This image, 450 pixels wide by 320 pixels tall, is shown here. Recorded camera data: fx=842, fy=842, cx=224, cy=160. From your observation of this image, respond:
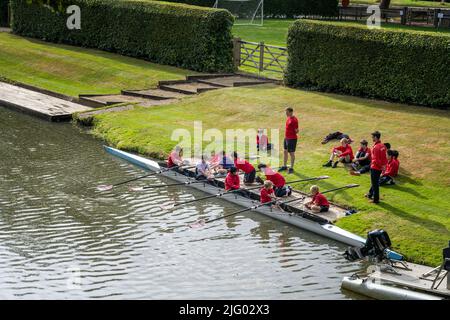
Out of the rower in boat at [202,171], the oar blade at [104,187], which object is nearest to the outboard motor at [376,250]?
the rower in boat at [202,171]

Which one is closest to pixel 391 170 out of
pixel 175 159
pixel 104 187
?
pixel 175 159

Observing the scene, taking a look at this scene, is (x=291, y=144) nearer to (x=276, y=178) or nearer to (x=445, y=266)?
(x=276, y=178)

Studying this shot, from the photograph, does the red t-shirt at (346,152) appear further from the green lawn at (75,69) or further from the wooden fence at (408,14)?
the wooden fence at (408,14)

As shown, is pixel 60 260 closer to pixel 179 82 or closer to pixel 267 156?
pixel 267 156

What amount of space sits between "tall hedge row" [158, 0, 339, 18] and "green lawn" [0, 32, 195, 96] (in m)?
13.5

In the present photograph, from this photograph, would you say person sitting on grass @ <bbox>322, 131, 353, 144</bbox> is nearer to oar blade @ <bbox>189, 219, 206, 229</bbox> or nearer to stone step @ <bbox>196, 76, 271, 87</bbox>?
oar blade @ <bbox>189, 219, 206, 229</bbox>

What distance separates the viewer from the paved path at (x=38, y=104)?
36.8 meters

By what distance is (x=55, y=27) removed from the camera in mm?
50656

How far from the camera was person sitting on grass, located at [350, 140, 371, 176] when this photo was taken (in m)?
26.5

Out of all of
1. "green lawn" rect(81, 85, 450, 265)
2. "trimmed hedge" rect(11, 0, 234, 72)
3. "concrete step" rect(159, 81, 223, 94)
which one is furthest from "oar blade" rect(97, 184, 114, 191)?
"trimmed hedge" rect(11, 0, 234, 72)

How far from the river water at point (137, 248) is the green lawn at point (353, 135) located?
185 centimetres

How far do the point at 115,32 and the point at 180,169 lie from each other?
65.4 feet

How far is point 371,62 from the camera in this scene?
34094 millimetres

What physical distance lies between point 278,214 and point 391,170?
393cm
